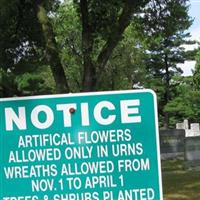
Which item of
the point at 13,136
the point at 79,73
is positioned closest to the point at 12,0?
the point at 13,136

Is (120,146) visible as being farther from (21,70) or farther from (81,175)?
(21,70)

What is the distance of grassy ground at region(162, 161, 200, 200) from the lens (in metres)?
13.7

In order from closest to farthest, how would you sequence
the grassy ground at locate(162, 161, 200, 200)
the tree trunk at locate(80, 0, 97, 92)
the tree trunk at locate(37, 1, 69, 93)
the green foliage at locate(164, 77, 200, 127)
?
the grassy ground at locate(162, 161, 200, 200), the tree trunk at locate(37, 1, 69, 93), the tree trunk at locate(80, 0, 97, 92), the green foliage at locate(164, 77, 200, 127)

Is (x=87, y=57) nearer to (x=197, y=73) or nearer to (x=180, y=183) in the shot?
(x=180, y=183)

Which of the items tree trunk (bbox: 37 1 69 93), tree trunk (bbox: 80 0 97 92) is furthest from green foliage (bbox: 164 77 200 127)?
tree trunk (bbox: 37 1 69 93)

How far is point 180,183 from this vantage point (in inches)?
640

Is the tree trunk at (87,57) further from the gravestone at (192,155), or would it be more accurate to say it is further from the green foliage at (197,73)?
the green foliage at (197,73)

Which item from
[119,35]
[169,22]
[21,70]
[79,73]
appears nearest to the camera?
A: [119,35]

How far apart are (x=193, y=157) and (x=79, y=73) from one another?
2795cm

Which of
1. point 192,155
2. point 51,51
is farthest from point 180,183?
point 51,51

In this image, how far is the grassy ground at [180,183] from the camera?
13723 millimetres

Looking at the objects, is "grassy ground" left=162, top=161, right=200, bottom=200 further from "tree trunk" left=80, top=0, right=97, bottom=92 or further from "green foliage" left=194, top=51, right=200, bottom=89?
"green foliage" left=194, top=51, right=200, bottom=89

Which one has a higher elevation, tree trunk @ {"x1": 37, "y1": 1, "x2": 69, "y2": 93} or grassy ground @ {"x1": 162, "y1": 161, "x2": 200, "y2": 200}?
tree trunk @ {"x1": 37, "y1": 1, "x2": 69, "y2": 93}

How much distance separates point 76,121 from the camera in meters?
2.49
